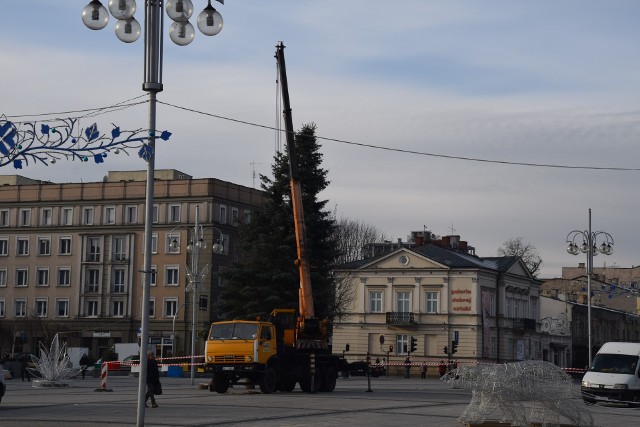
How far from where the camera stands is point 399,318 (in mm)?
82125

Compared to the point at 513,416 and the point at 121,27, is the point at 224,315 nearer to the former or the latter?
the point at 513,416

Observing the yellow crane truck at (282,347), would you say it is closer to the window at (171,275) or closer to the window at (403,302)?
the window at (403,302)

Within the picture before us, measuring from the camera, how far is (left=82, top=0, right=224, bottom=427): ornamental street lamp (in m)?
16.0

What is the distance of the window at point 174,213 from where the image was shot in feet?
299

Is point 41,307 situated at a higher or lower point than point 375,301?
lower

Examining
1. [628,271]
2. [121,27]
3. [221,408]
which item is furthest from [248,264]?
[628,271]

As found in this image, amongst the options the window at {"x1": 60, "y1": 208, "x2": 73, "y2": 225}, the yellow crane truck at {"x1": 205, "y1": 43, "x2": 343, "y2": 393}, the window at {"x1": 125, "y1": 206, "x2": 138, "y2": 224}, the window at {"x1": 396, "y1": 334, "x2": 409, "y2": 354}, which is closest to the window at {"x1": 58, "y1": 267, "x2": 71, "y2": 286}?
the window at {"x1": 60, "y1": 208, "x2": 73, "y2": 225}

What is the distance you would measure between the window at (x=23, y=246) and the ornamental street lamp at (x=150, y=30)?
81441 mm

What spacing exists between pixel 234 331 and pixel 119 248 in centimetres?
5644

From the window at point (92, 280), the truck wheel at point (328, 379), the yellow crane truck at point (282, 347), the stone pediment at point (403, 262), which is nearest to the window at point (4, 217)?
the window at point (92, 280)

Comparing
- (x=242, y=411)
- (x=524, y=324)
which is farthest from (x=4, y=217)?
(x=242, y=411)

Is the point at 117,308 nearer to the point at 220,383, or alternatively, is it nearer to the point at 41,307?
the point at 41,307

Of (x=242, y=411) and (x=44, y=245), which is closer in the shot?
(x=242, y=411)

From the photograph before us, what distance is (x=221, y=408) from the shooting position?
95.9ft
